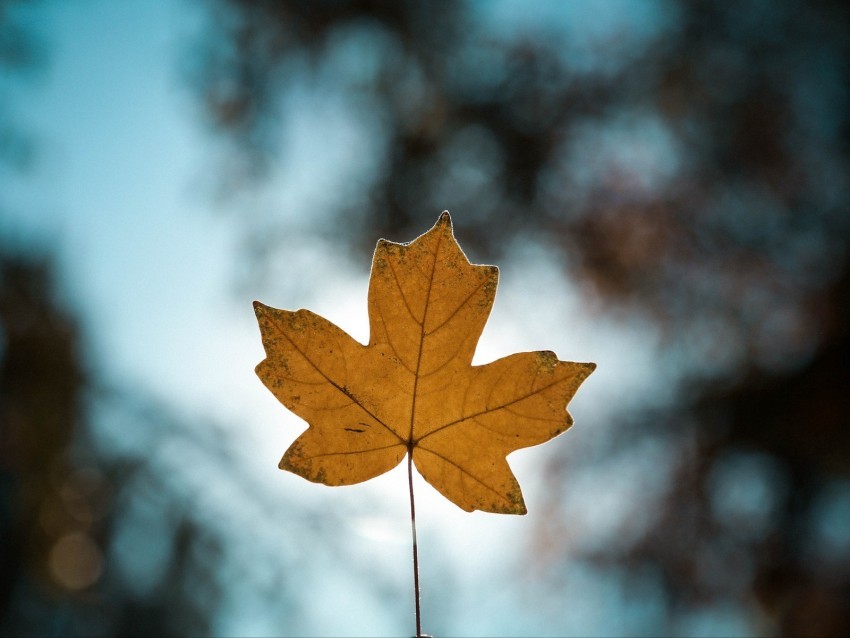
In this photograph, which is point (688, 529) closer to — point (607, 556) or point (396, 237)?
point (607, 556)

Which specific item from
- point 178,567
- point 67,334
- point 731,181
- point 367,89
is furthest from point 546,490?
point 67,334

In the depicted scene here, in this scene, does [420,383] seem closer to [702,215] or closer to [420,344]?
[420,344]

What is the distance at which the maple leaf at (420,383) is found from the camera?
2.90 ft

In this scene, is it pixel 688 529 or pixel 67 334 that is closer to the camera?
pixel 688 529

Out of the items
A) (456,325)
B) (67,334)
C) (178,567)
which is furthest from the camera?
(67,334)

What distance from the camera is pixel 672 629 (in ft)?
24.6

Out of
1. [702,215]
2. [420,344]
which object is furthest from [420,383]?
[702,215]

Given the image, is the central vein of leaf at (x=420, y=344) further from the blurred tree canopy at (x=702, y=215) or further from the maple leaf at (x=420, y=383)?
the blurred tree canopy at (x=702, y=215)

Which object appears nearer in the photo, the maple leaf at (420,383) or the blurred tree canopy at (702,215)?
the maple leaf at (420,383)

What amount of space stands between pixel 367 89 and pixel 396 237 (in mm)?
2555

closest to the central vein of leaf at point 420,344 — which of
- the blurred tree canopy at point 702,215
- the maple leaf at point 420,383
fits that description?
the maple leaf at point 420,383

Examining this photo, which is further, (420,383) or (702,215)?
(702,215)

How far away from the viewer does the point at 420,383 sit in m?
0.93

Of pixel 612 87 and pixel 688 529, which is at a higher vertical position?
pixel 612 87
